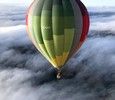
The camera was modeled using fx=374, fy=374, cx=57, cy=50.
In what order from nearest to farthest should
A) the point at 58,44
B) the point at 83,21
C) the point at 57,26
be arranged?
the point at 57,26, the point at 58,44, the point at 83,21

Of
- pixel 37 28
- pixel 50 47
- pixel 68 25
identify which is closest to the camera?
pixel 68 25

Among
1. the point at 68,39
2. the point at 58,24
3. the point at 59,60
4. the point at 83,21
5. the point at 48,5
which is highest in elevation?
the point at 48,5

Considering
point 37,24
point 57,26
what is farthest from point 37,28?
point 57,26

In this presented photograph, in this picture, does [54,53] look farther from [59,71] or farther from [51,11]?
[51,11]

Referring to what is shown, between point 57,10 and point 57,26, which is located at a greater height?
point 57,10

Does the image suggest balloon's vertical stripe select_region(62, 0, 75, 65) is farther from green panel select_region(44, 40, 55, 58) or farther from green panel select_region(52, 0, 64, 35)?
green panel select_region(44, 40, 55, 58)

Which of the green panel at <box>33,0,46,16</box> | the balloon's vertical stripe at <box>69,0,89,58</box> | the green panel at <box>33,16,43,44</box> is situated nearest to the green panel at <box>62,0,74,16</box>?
the balloon's vertical stripe at <box>69,0,89,58</box>

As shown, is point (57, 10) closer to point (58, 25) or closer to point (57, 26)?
point (58, 25)

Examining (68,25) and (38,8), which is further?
(38,8)
